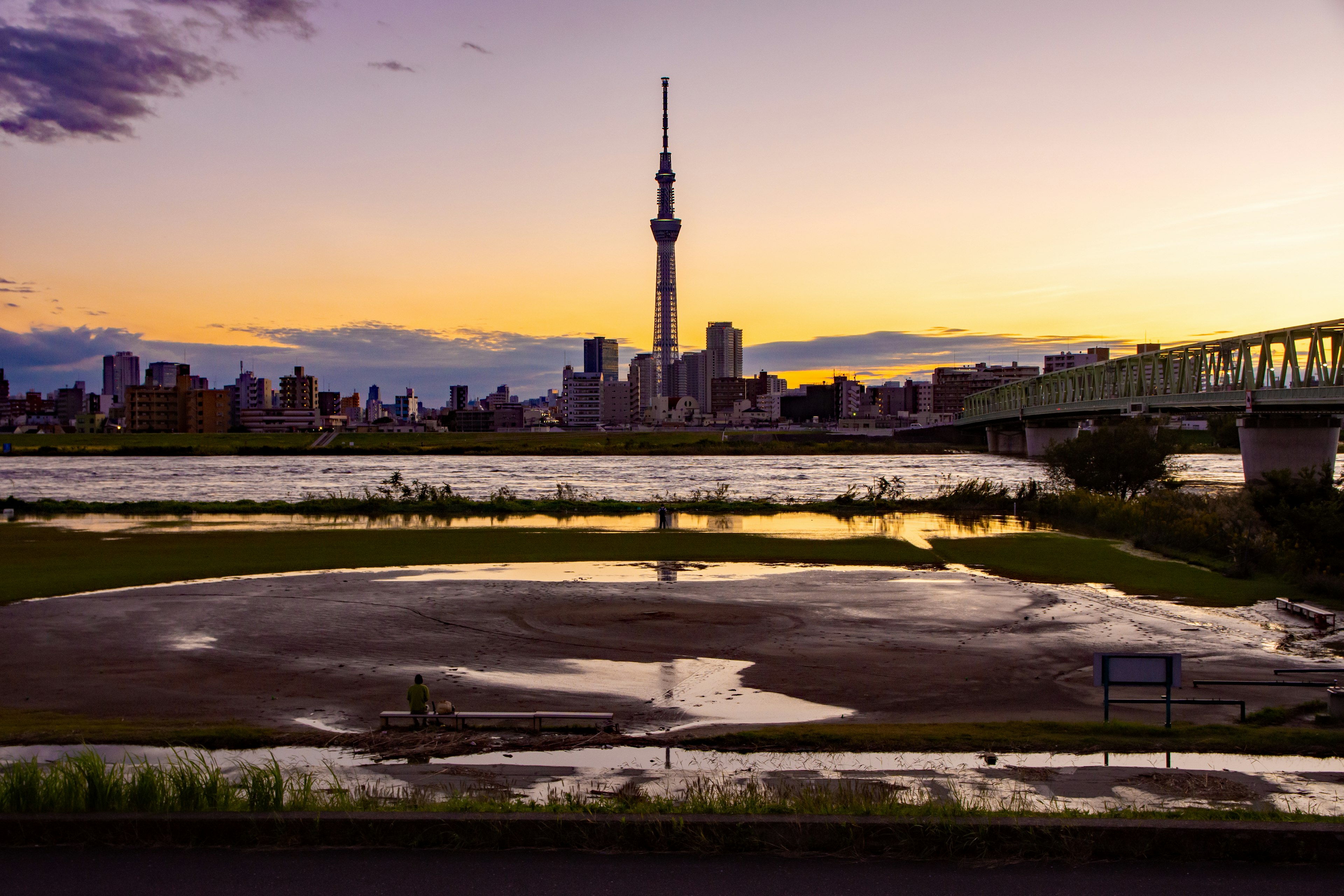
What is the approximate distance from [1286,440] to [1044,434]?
270 feet

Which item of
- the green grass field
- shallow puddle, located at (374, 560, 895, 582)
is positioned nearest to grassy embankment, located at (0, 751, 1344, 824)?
the green grass field

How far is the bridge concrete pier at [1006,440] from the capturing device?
174375mm

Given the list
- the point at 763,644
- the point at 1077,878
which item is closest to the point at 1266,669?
the point at 763,644

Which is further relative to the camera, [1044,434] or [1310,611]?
[1044,434]

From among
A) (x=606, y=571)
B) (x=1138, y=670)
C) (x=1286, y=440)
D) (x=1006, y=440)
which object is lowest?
(x=606, y=571)

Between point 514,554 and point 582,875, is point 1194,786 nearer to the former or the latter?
point 582,875

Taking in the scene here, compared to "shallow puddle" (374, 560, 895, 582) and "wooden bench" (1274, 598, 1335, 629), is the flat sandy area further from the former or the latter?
"wooden bench" (1274, 598, 1335, 629)

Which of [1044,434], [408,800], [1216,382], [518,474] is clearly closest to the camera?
[408,800]

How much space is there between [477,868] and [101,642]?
16.0 m

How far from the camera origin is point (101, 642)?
804 inches

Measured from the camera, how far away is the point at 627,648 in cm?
2017

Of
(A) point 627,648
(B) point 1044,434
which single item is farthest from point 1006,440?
(A) point 627,648

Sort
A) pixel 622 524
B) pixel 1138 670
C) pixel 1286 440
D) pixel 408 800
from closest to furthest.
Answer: pixel 408 800
pixel 1138 670
pixel 622 524
pixel 1286 440

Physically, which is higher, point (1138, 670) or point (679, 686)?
point (1138, 670)
